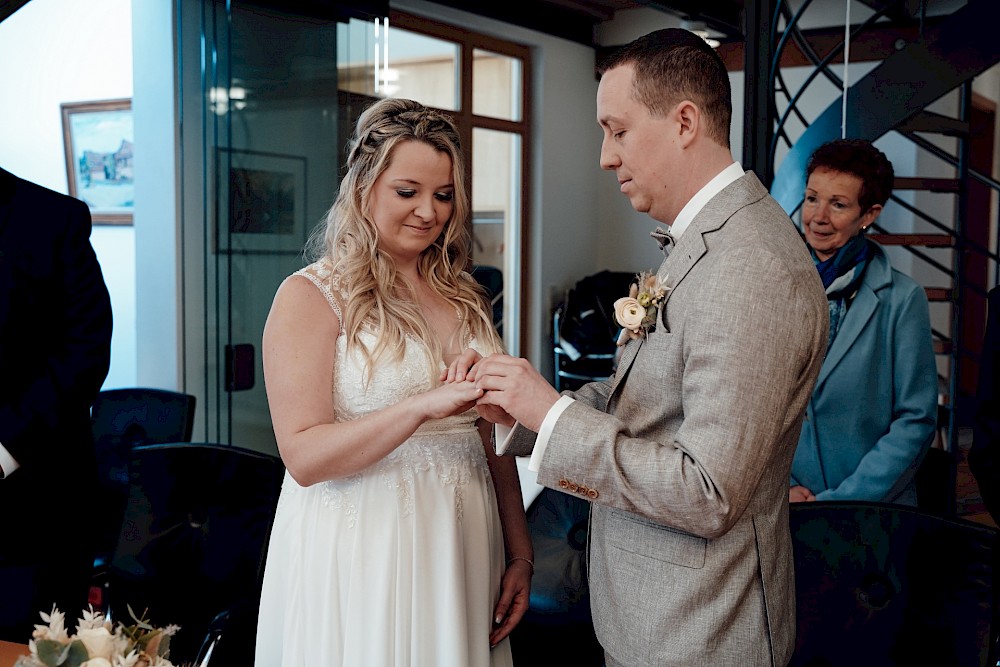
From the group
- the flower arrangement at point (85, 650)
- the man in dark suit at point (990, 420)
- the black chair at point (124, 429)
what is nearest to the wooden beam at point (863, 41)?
the black chair at point (124, 429)

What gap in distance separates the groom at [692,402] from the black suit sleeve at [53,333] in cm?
112

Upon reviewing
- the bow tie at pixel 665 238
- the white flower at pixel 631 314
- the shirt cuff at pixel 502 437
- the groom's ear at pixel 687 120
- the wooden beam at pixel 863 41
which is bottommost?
the shirt cuff at pixel 502 437

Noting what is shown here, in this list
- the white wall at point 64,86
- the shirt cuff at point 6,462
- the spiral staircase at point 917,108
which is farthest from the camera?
the white wall at point 64,86

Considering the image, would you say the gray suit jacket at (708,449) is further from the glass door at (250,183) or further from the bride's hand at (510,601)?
the glass door at (250,183)

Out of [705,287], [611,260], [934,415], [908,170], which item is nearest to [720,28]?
[908,170]

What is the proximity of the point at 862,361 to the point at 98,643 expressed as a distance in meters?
1.96

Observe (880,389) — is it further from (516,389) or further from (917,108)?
(917,108)

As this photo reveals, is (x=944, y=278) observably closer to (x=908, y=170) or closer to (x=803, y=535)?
(x=908, y=170)

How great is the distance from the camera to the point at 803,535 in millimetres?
1921

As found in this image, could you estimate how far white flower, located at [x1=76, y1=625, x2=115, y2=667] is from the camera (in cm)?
112

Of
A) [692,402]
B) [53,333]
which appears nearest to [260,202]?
[53,333]

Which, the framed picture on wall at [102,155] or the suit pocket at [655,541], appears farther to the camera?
the framed picture on wall at [102,155]

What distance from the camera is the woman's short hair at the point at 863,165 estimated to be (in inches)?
101

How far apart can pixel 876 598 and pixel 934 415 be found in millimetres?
806
